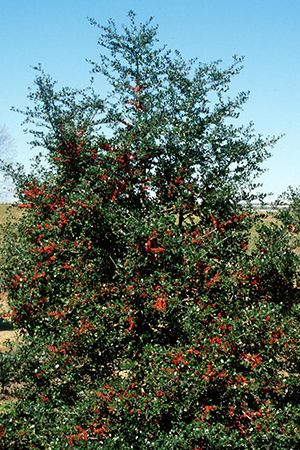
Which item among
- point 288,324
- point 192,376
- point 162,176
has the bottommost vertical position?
point 192,376

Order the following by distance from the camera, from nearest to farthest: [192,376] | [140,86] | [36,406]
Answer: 1. [192,376]
2. [36,406]
3. [140,86]

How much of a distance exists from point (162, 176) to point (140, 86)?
2.63 meters

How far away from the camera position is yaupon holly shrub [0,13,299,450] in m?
9.37

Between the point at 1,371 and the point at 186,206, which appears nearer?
the point at 186,206

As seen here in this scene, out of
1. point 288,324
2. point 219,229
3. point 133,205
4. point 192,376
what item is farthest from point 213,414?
point 133,205

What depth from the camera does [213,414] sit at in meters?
9.70

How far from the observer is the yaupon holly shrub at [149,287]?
30.7 feet

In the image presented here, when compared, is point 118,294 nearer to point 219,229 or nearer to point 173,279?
point 173,279

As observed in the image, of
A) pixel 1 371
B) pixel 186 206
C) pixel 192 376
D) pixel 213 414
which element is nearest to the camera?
pixel 192 376

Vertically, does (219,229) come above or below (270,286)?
above

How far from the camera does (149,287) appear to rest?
9867 millimetres

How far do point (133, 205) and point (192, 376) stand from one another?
166 inches

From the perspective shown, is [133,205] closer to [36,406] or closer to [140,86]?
[140,86]

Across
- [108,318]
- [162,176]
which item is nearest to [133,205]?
[162,176]
